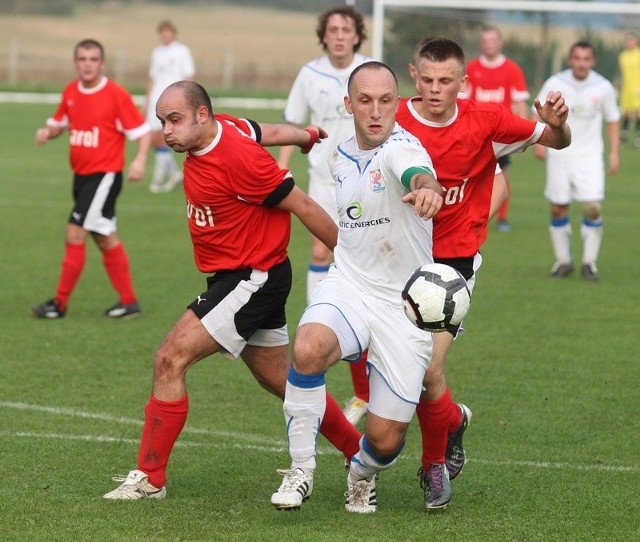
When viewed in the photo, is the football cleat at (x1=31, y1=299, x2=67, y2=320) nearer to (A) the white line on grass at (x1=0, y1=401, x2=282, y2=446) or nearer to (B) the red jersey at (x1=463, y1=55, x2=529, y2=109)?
(A) the white line on grass at (x1=0, y1=401, x2=282, y2=446)

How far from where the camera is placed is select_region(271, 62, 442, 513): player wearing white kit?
17.8 feet

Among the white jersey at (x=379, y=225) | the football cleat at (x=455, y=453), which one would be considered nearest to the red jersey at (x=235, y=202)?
the white jersey at (x=379, y=225)

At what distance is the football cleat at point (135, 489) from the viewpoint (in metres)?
5.75

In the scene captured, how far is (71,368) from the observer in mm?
8641

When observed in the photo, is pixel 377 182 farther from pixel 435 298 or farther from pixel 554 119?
pixel 554 119

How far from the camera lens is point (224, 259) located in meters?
6.01

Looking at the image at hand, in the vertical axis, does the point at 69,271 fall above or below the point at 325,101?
below

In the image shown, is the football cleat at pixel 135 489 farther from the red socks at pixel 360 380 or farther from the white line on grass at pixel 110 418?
the red socks at pixel 360 380

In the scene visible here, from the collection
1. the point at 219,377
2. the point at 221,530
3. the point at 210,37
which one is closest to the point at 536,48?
the point at 219,377

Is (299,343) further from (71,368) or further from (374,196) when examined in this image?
(71,368)

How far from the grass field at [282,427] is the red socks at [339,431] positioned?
212 mm

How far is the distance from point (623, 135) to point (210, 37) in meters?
44.7

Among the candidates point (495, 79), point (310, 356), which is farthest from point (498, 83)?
point (310, 356)

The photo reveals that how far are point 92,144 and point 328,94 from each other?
219cm
